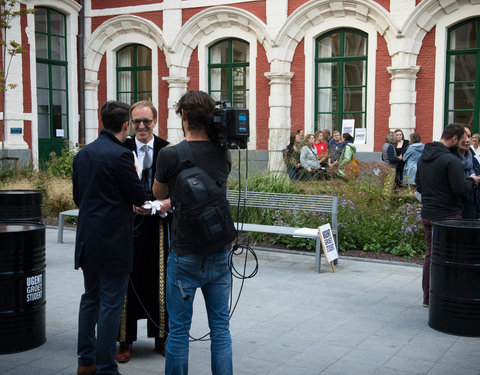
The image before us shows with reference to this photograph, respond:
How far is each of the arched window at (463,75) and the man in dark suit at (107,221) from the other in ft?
43.9

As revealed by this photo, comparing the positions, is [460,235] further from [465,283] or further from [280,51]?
[280,51]

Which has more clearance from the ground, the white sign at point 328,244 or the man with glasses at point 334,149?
the man with glasses at point 334,149

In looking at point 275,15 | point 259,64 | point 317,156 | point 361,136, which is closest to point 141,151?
point 317,156

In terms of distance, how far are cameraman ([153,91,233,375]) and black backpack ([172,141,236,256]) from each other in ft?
0.10

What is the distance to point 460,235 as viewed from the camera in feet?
17.9

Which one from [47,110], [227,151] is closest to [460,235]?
[227,151]

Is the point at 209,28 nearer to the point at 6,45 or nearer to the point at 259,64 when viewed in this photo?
the point at 259,64

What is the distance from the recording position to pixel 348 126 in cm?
1722

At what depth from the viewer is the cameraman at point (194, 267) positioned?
3494 millimetres

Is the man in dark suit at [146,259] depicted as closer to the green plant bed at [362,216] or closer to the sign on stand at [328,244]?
the sign on stand at [328,244]

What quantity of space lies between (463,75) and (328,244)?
32.3 feet

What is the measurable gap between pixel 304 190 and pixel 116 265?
6.81m

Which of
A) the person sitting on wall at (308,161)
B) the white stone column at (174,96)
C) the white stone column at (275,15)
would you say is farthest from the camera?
the white stone column at (174,96)

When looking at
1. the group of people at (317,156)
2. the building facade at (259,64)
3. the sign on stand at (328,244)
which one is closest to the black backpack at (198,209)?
the sign on stand at (328,244)
